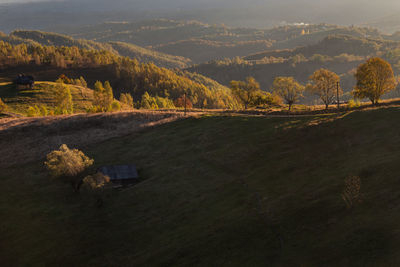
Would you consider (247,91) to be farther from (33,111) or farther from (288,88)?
(33,111)

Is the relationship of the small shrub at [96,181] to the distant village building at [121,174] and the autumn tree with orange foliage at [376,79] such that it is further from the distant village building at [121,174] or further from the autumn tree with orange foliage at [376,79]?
the autumn tree with orange foliage at [376,79]

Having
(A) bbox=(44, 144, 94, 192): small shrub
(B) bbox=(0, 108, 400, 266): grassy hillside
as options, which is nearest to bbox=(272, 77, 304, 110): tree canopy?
(B) bbox=(0, 108, 400, 266): grassy hillside

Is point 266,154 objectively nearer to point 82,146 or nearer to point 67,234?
point 67,234

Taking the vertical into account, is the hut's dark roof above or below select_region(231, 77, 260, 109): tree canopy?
below

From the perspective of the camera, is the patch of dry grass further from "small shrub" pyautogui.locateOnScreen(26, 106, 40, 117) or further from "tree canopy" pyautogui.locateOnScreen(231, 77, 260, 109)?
"small shrub" pyautogui.locateOnScreen(26, 106, 40, 117)

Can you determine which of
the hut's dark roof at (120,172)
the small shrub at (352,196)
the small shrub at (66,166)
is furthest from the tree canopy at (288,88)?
the small shrub at (352,196)

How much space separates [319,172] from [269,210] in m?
12.6

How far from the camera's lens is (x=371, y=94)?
101 meters

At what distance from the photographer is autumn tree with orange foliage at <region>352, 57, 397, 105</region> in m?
100

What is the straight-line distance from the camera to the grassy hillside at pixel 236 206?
36344 millimetres

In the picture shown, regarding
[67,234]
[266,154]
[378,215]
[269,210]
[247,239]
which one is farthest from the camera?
[266,154]

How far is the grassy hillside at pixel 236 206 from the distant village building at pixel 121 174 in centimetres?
247

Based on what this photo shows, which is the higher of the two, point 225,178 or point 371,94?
point 371,94

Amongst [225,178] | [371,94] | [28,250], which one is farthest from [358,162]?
[371,94]
